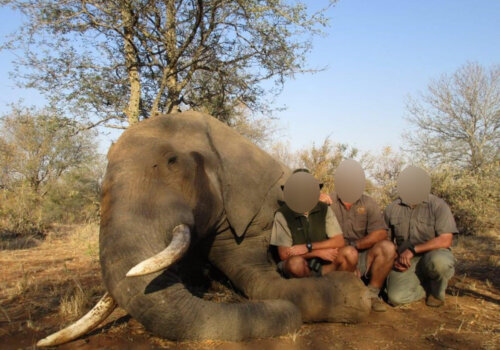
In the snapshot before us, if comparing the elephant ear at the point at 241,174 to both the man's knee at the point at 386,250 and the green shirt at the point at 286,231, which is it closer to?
the green shirt at the point at 286,231

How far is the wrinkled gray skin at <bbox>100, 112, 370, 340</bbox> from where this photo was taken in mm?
3193

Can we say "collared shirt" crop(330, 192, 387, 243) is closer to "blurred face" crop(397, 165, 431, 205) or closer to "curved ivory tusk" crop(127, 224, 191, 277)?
"blurred face" crop(397, 165, 431, 205)

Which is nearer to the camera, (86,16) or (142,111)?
(86,16)

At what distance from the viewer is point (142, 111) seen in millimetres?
11188

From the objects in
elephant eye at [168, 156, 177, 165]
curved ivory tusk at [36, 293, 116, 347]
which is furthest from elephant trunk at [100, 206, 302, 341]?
elephant eye at [168, 156, 177, 165]

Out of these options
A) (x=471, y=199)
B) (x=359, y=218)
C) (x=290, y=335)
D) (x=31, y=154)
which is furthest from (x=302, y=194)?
(x=31, y=154)

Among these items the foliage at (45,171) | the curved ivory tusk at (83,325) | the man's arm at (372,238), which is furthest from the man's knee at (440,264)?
the foliage at (45,171)

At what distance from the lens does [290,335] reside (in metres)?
3.48

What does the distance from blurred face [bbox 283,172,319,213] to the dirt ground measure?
118 centimetres

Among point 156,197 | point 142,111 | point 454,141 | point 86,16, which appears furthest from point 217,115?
point 454,141

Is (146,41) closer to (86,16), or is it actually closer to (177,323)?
(86,16)

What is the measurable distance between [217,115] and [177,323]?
9.01 m

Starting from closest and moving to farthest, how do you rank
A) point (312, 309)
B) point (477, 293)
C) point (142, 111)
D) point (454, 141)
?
point (312, 309), point (477, 293), point (142, 111), point (454, 141)

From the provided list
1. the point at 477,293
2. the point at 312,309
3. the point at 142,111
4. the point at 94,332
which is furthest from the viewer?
the point at 142,111
